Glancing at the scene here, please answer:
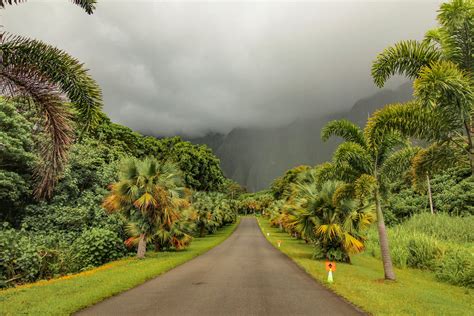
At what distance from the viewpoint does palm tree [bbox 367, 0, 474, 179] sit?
844 cm

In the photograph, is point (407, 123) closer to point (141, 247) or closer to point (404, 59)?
point (404, 59)

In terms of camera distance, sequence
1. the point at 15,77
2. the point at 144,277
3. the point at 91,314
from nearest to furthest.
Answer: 1. the point at 15,77
2. the point at 91,314
3. the point at 144,277

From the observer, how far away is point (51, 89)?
23.7ft

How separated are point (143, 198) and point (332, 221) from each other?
1116cm

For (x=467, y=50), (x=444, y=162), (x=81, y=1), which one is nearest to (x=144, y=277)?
(x=81, y=1)

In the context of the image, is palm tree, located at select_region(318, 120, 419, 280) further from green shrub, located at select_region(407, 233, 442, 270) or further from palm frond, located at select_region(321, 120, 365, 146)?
green shrub, located at select_region(407, 233, 442, 270)

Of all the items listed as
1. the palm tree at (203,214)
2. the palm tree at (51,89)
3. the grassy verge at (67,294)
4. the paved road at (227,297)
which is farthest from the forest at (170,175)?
the palm tree at (203,214)

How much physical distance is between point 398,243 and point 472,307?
12.8 m

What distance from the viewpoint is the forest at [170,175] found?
7.41 meters

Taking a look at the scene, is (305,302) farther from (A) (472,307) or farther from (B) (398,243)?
(B) (398,243)

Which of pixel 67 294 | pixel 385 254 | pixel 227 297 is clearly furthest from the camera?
pixel 385 254

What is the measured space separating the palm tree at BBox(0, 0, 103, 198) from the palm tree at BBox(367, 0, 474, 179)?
8.21m

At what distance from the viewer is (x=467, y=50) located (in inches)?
393

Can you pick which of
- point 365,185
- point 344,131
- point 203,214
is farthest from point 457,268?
point 203,214
